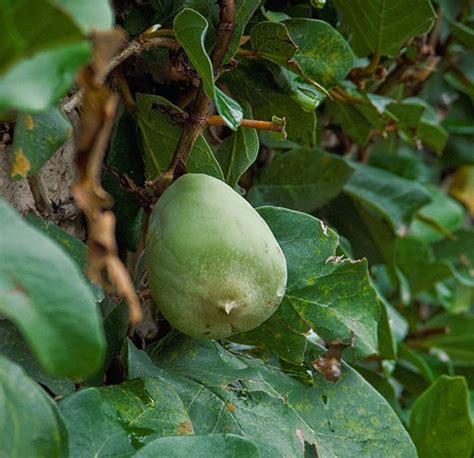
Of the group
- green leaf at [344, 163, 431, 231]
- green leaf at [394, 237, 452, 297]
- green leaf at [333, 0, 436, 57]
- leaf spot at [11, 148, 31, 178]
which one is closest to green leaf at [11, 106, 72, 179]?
leaf spot at [11, 148, 31, 178]

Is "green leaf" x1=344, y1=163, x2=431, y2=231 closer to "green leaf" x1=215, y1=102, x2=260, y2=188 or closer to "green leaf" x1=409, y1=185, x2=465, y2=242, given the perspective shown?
"green leaf" x1=409, y1=185, x2=465, y2=242

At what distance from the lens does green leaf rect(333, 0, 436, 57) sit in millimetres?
675

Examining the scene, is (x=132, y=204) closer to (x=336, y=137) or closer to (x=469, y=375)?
(x=336, y=137)

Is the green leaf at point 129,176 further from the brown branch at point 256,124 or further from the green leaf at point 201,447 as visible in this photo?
the green leaf at point 201,447

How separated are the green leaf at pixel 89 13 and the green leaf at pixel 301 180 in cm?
48

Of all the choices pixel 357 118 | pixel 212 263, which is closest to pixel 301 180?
pixel 357 118

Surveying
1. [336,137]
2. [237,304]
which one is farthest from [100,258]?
[336,137]

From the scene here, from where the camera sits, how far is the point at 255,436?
51 cm

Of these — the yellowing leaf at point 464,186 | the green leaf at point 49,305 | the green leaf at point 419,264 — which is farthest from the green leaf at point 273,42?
the yellowing leaf at point 464,186

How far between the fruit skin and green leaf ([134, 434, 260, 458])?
6 centimetres

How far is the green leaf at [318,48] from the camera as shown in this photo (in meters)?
Answer: 0.61

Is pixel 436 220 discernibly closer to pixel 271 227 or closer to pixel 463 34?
pixel 463 34

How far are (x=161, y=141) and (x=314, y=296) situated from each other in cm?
15

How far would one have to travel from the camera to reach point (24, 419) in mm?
326
